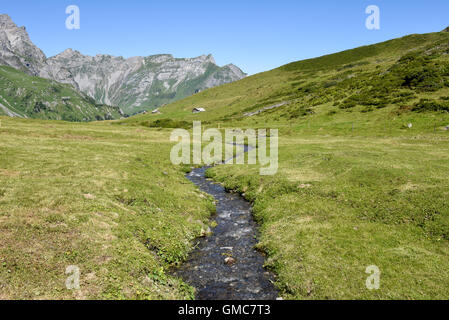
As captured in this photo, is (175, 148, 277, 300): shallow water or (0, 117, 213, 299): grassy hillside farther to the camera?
(175, 148, 277, 300): shallow water

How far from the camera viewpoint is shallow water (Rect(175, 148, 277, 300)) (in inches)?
587

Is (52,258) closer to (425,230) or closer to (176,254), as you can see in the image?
(176,254)

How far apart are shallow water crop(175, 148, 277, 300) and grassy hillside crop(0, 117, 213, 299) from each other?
124 centimetres

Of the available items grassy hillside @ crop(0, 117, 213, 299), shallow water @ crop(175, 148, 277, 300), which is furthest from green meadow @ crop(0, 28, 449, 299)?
shallow water @ crop(175, 148, 277, 300)

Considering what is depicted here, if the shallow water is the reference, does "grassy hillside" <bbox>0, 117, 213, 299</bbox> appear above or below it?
above

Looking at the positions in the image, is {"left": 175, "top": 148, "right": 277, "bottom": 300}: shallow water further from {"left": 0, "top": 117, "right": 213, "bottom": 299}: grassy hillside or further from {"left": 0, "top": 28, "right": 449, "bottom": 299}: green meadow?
{"left": 0, "top": 117, "right": 213, "bottom": 299}: grassy hillside

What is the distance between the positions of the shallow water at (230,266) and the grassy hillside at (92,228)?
1.24m

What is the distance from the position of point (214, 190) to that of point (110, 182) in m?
14.6

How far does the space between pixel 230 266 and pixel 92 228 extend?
989 centimetres

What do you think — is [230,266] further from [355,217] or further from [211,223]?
[355,217]

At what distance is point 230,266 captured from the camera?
1777 centimetres

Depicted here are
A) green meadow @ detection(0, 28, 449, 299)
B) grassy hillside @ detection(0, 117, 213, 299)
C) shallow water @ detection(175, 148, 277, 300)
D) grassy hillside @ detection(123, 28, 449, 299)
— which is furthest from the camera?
shallow water @ detection(175, 148, 277, 300)

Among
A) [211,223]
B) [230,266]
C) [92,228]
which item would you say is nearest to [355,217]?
[230,266]
